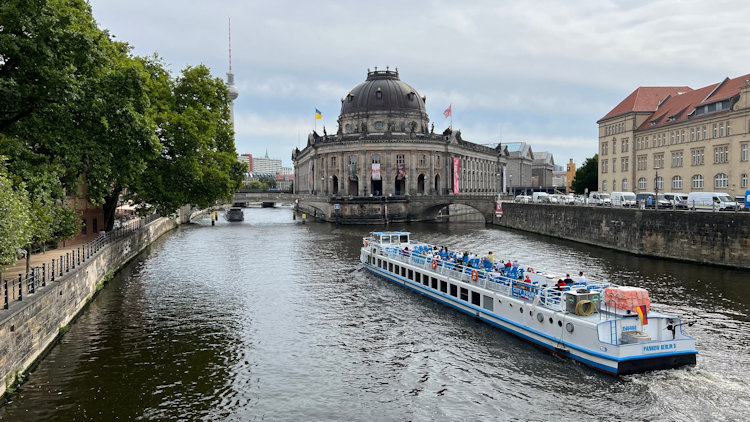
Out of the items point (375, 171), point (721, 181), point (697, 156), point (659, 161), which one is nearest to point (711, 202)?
point (721, 181)

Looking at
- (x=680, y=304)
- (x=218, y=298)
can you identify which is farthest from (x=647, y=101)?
(x=218, y=298)

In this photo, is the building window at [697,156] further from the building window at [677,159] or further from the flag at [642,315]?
the flag at [642,315]

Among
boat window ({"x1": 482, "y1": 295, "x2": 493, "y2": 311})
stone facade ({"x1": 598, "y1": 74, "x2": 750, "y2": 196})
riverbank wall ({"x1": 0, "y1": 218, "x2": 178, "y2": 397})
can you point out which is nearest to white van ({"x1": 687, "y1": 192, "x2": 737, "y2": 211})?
stone facade ({"x1": 598, "y1": 74, "x2": 750, "y2": 196})

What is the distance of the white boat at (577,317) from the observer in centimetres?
2088

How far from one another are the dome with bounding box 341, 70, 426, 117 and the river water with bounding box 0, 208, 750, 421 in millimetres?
94052

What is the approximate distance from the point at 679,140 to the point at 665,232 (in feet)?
95.5

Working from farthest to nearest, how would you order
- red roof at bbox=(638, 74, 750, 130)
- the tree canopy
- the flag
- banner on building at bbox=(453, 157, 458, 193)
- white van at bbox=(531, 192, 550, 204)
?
banner on building at bbox=(453, 157, 458, 193)
white van at bbox=(531, 192, 550, 204)
red roof at bbox=(638, 74, 750, 130)
the tree canopy
the flag

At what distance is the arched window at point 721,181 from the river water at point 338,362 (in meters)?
27.3

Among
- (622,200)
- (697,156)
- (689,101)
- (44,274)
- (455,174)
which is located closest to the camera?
(44,274)

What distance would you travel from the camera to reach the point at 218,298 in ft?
111

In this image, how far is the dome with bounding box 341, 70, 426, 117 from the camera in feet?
422

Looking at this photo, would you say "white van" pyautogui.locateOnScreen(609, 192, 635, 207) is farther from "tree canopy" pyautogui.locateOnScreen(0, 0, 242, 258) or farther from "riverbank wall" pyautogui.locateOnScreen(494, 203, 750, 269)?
"tree canopy" pyautogui.locateOnScreen(0, 0, 242, 258)

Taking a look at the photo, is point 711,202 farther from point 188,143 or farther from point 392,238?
point 188,143

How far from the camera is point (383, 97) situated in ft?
424
